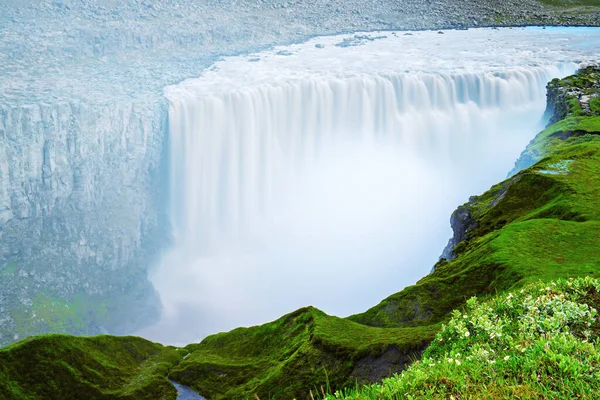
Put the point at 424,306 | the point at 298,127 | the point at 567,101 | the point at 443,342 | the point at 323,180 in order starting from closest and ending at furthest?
the point at 443,342
the point at 424,306
the point at 567,101
the point at 323,180
the point at 298,127

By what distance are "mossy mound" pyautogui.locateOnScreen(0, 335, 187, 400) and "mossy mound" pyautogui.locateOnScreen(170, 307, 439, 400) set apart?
127cm

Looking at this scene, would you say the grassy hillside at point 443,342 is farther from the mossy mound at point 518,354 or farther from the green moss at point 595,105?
the green moss at point 595,105

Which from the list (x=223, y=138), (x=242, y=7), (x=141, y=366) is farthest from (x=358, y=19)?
(x=141, y=366)

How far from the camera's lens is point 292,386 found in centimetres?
1341

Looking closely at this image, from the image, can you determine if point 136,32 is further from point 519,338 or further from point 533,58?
point 519,338

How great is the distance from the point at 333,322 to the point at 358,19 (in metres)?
66.1

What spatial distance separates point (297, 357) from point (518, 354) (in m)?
7.98

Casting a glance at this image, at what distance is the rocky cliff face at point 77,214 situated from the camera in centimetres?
3866

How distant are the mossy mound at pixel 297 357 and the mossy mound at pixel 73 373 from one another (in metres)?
1.27

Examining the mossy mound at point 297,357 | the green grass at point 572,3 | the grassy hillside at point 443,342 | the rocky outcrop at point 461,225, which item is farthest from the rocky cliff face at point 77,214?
the green grass at point 572,3

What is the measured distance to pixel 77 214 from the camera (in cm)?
4162

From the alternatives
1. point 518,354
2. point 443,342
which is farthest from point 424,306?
point 518,354

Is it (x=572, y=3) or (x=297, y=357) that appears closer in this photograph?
(x=297, y=357)

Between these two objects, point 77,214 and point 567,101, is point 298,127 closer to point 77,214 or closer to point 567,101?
point 77,214
